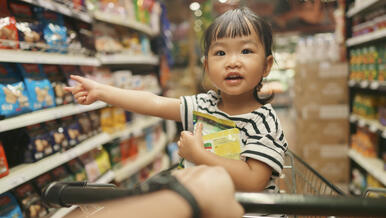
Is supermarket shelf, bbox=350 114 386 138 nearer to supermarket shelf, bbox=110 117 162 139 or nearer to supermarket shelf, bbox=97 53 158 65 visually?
supermarket shelf, bbox=110 117 162 139

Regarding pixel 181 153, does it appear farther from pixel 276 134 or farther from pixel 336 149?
pixel 336 149

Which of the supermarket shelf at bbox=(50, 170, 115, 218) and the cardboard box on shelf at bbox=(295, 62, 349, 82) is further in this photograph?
the cardboard box on shelf at bbox=(295, 62, 349, 82)

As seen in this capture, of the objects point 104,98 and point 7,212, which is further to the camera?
point 7,212

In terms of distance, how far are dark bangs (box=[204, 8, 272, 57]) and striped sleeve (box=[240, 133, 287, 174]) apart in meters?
0.34

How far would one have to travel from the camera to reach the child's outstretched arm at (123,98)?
113cm

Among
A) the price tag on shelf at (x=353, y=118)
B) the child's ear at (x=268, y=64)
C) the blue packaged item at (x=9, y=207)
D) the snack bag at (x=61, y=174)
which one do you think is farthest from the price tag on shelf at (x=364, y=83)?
the blue packaged item at (x=9, y=207)

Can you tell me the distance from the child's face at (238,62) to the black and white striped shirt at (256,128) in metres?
0.12

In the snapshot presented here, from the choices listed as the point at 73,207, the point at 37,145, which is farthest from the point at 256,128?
the point at 73,207

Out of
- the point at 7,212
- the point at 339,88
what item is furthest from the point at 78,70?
the point at 339,88

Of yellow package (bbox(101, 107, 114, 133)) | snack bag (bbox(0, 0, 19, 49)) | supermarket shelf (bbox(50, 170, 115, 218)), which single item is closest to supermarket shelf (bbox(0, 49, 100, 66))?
snack bag (bbox(0, 0, 19, 49))

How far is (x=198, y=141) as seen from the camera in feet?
2.94

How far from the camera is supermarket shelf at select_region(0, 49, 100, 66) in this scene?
1.38 metres

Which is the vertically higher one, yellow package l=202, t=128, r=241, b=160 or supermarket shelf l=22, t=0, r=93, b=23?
supermarket shelf l=22, t=0, r=93, b=23

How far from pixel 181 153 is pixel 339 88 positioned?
3044 millimetres
